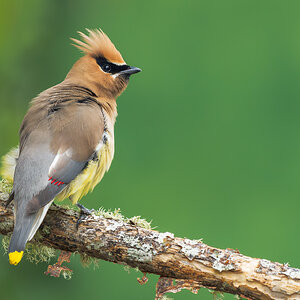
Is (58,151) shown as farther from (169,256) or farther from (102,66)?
(102,66)

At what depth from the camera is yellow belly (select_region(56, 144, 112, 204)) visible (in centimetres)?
362

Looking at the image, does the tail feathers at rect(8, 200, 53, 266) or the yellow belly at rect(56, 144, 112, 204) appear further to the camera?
the yellow belly at rect(56, 144, 112, 204)

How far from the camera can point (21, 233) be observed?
3.24 meters

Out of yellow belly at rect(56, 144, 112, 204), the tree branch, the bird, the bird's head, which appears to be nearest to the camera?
the tree branch

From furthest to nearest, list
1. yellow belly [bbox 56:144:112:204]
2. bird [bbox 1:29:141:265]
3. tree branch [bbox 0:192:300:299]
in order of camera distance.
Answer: yellow belly [bbox 56:144:112:204]
bird [bbox 1:29:141:265]
tree branch [bbox 0:192:300:299]

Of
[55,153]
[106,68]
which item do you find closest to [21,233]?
[55,153]

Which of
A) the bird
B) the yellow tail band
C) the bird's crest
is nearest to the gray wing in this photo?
the bird

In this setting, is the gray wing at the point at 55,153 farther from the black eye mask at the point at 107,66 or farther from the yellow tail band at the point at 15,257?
the black eye mask at the point at 107,66

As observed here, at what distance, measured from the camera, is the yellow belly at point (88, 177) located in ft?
11.9

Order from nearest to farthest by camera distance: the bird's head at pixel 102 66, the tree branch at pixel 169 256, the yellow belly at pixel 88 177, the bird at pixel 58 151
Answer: the tree branch at pixel 169 256
the bird at pixel 58 151
the yellow belly at pixel 88 177
the bird's head at pixel 102 66

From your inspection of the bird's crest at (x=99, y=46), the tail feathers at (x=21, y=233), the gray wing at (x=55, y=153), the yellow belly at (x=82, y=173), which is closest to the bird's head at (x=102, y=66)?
the bird's crest at (x=99, y=46)

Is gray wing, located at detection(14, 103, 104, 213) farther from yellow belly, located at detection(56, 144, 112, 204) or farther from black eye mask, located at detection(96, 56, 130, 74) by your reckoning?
black eye mask, located at detection(96, 56, 130, 74)

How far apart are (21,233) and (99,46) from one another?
1639 millimetres

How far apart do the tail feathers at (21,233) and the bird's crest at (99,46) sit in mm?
1481
